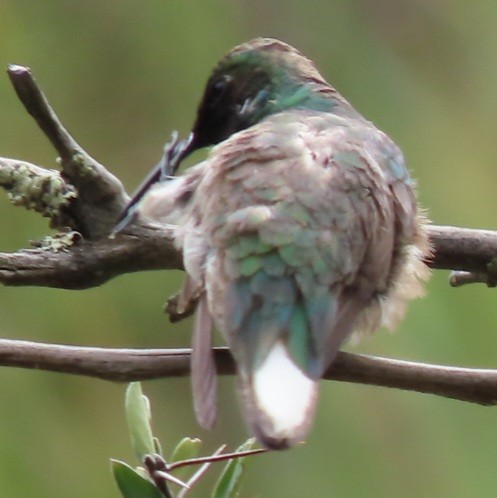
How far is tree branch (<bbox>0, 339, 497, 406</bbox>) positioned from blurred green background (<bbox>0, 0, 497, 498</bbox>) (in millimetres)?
1301

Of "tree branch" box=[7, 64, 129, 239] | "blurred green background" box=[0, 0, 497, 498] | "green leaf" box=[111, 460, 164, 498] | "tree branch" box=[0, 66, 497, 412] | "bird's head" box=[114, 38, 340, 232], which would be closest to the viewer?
"green leaf" box=[111, 460, 164, 498]

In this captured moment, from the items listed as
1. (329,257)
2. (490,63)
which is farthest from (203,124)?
(490,63)

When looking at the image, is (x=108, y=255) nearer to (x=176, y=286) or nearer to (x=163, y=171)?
(x=163, y=171)

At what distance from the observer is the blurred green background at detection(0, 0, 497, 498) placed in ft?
8.80

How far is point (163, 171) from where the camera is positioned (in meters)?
1.80

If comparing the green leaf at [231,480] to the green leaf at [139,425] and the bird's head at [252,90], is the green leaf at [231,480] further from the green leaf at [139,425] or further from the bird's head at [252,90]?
the bird's head at [252,90]

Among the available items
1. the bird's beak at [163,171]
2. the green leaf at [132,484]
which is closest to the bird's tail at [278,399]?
the green leaf at [132,484]

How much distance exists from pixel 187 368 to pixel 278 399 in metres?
0.13

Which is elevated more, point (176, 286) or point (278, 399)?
point (278, 399)

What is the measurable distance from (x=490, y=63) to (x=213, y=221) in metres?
1.88

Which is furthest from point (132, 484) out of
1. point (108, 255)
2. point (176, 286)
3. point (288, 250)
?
point (176, 286)

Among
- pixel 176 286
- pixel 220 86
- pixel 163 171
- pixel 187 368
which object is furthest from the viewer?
pixel 176 286

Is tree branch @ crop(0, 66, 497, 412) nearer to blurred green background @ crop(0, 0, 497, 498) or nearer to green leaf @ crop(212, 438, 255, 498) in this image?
green leaf @ crop(212, 438, 255, 498)

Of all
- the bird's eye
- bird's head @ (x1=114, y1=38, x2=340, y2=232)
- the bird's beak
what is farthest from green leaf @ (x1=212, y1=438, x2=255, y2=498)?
the bird's eye
